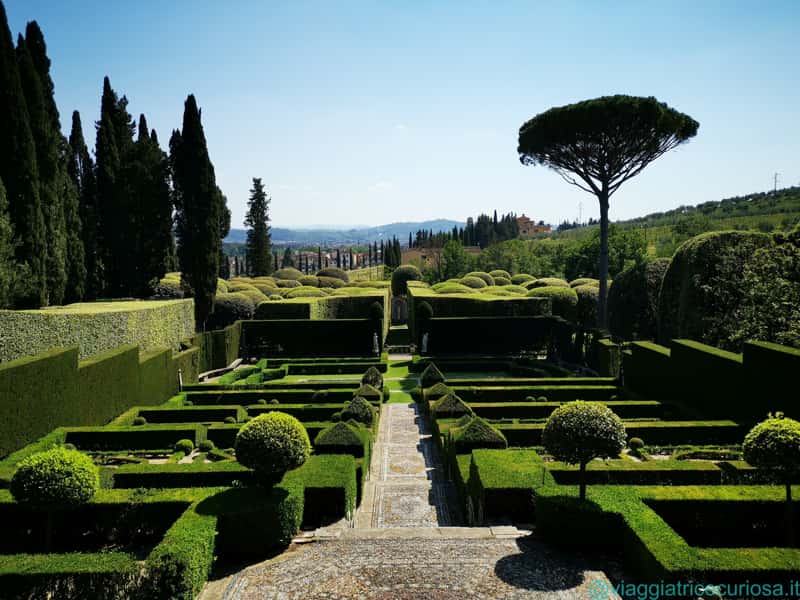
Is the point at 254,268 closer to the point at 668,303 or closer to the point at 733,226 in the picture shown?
the point at 668,303

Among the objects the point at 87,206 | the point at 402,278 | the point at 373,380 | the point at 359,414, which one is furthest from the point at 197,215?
the point at 402,278

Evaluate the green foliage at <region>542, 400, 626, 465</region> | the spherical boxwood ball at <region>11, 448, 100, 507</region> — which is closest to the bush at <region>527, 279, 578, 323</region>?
the green foliage at <region>542, 400, 626, 465</region>

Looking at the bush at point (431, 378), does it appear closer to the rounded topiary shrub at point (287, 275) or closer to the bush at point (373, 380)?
the bush at point (373, 380)

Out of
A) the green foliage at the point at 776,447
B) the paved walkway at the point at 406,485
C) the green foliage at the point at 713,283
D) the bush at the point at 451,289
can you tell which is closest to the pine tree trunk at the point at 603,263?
the green foliage at the point at 713,283

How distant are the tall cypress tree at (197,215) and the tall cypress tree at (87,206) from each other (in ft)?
17.8

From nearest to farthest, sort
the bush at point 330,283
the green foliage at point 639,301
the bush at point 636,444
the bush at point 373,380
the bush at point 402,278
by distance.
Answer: the bush at point 636,444
the bush at point 373,380
the green foliage at point 639,301
the bush at point 402,278
the bush at point 330,283

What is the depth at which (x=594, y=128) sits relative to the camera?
1270 inches

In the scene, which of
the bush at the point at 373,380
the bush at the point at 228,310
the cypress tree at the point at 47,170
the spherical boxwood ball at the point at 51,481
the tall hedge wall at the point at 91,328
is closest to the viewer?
the spherical boxwood ball at the point at 51,481

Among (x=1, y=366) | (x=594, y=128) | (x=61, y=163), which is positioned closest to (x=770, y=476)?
(x=1, y=366)

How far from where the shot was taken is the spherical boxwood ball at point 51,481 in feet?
27.7

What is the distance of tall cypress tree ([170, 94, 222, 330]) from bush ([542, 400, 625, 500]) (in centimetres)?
2861

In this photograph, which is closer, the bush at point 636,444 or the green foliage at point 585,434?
the green foliage at point 585,434

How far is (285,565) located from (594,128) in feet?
99.4

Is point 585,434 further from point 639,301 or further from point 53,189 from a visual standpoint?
point 53,189
